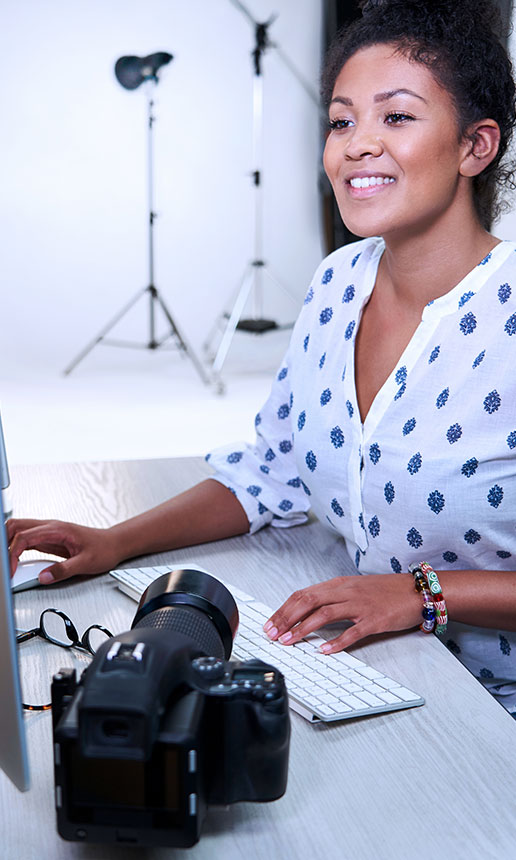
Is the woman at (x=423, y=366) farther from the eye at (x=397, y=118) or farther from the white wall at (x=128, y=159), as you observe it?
the white wall at (x=128, y=159)

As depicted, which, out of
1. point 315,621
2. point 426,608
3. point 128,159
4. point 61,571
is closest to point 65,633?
point 61,571

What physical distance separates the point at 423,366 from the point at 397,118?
29cm

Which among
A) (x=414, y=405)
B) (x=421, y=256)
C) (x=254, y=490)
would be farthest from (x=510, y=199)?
(x=254, y=490)

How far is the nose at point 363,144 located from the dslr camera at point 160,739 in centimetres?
69

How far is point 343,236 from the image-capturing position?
5.75 meters

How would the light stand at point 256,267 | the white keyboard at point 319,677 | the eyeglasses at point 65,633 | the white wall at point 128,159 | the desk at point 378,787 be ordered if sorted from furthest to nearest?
the white wall at point 128,159 → the light stand at point 256,267 → the eyeglasses at point 65,633 → the white keyboard at point 319,677 → the desk at point 378,787

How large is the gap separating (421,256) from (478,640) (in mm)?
460

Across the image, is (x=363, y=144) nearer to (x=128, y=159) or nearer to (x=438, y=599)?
(x=438, y=599)

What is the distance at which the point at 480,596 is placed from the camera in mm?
1030

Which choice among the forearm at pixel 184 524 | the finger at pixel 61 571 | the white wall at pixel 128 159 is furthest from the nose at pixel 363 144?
the white wall at pixel 128 159

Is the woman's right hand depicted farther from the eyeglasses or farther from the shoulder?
the shoulder

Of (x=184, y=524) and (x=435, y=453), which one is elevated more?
(x=435, y=453)

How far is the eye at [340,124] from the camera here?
1.17 metres

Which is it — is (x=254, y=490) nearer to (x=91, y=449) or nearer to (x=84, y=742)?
(x=84, y=742)
